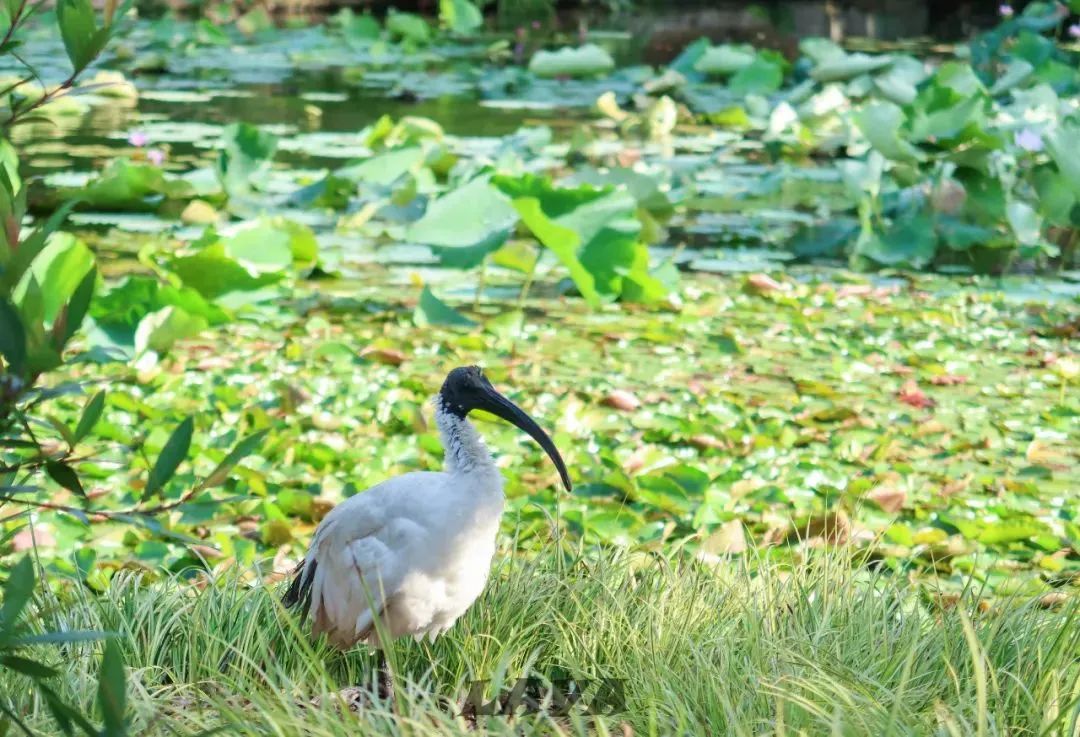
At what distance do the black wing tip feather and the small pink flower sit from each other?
4.55 meters

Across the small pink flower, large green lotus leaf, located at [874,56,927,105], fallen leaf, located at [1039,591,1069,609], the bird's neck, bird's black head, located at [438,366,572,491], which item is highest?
bird's black head, located at [438,366,572,491]

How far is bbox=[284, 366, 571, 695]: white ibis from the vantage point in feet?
7.52

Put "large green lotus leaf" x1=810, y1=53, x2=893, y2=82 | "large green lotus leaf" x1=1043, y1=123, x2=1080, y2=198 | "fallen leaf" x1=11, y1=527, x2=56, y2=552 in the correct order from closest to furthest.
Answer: "fallen leaf" x1=11, y1=527, x2=56, y2=552 → "large green lotus leaf" x1=1043, y1=123, x2=1080, y2=198 → "large green lotus leaf" x1=810, y1=53, x2=893, y2=82

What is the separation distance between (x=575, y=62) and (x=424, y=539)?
9691 mm

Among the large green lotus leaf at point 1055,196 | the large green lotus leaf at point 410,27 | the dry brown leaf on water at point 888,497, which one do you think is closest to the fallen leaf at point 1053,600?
the dry brown leaf on water at point 888,497

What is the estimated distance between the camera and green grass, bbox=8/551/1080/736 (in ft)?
6.82

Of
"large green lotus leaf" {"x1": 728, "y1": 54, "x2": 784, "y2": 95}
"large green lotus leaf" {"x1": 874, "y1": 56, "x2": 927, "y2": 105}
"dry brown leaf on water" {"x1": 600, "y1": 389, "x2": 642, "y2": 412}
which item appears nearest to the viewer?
"dry brown leaf on water" {"x1": 600, "y1": 389, "x2": 642, "y2": 412}

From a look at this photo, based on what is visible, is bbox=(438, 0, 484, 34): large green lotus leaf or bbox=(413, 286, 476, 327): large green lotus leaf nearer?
bbox=(413, 286, 476, 327): large green lotus leaf

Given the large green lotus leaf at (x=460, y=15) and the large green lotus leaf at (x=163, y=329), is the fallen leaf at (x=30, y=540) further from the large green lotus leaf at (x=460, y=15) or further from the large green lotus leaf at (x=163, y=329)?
the large green lotus leaf at (x=460, y=15)

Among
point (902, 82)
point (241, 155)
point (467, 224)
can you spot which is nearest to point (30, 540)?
point (467, 224)

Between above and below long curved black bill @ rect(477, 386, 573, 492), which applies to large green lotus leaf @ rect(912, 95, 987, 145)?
below

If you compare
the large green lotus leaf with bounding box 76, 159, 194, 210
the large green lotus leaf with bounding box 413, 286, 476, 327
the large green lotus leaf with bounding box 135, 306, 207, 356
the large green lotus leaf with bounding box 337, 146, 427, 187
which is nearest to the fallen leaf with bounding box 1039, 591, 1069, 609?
the large green lotus leaf with bounding box 413, 286, 476, 327

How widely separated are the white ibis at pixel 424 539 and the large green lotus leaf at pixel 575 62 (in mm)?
9392

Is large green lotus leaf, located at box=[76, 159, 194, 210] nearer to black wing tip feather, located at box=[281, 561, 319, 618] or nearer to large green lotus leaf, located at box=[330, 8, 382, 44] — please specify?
black wing tip feather, located at box=[281, 561, 319, 618]
